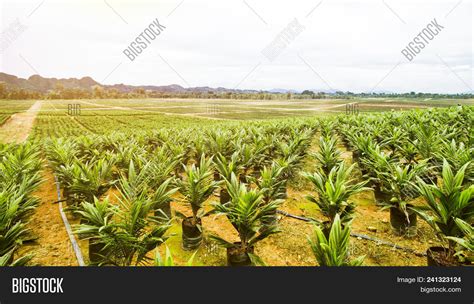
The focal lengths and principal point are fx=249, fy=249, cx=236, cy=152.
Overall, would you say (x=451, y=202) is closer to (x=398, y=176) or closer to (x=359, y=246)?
(x=398, y=176)

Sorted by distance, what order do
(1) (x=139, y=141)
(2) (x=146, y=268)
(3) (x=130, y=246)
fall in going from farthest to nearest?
(1) (x=139, y=141), (3) (x=130, y=246), (2) (x=146, y=268)

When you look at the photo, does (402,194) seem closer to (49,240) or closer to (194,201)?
(194,201)

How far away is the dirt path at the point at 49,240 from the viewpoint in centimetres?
299

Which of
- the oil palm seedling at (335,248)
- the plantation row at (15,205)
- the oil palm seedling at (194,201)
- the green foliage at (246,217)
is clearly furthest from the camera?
the oil palm seedling at (194,201)

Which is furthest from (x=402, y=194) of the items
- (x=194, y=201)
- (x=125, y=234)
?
(x=125, y=234)

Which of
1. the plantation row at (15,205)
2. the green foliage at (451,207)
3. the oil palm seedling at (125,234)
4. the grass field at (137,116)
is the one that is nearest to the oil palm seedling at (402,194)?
the green foliage at (451,207)

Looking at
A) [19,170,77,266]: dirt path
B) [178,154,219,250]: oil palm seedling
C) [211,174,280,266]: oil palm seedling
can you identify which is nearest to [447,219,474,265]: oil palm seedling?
[211,174,280,266]: oil palm seedling

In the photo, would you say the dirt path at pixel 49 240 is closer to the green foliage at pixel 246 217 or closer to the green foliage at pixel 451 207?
the green foliage at pixel 246 217

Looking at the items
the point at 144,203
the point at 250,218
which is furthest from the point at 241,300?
the point at 144,203

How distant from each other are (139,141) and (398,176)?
598 cm

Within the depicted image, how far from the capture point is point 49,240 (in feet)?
11.1

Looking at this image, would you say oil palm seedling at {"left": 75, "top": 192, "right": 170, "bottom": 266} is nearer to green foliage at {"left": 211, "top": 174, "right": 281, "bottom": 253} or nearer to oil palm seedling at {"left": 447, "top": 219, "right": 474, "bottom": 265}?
green foliage at {"left": 211, "top": 174, "right": 281, "bottom": 253}

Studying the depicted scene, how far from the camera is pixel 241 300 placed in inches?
74.1

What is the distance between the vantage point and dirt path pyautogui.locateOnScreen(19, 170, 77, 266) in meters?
2.99
